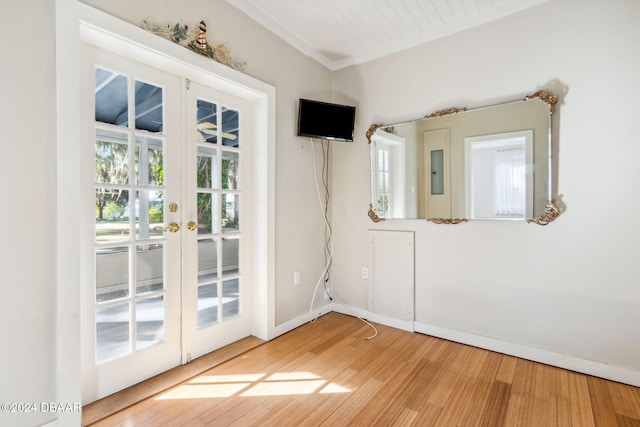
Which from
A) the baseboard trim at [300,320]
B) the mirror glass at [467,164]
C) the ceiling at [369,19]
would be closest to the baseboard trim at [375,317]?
the baseboard trim at [300,320]

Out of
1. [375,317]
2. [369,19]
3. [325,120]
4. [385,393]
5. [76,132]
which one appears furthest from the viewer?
[375,317]

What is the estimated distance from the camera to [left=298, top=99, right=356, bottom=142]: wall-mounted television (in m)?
2.79

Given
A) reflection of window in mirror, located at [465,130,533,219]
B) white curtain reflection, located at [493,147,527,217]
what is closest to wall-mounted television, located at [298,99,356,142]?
reflection of window in mirror, located at [465,130,533,219]

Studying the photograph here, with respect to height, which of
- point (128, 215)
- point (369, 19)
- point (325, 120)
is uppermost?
point (369, 19)

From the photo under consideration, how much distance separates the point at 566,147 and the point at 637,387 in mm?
1614

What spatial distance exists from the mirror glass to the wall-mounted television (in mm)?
260

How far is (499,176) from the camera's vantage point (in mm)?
2299

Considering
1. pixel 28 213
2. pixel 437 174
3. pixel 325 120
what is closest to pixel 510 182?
pixel 437 174

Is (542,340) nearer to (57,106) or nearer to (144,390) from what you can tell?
(144,390)

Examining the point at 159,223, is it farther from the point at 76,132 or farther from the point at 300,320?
the point at 300,320

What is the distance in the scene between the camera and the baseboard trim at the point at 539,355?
77.0 inches

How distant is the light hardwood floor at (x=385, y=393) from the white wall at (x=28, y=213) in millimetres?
434

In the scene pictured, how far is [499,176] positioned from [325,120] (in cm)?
157

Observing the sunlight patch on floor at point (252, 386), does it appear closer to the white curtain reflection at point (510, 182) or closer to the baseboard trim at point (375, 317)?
the baseboard trim at point (375, 317)
